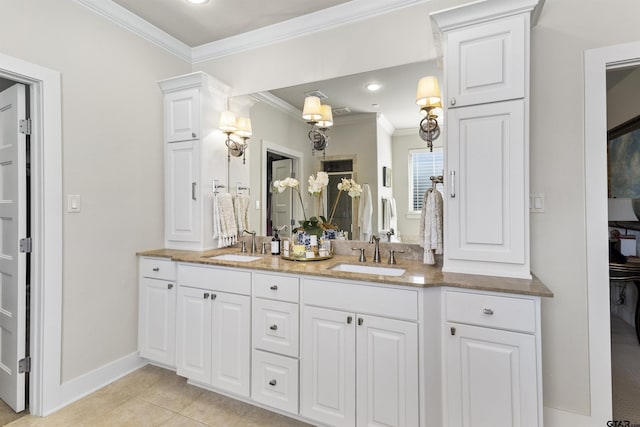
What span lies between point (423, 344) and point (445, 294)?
0.27 metres

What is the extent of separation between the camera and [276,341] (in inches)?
75.4

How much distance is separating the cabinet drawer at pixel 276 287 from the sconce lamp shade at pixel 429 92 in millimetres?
1406

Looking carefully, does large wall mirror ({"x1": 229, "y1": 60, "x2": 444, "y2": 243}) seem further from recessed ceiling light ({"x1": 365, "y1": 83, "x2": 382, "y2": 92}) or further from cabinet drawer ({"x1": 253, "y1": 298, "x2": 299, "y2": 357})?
cabinet drawer ({"x1": 253, "y1": 298, "x2": 299, "y2": 357})

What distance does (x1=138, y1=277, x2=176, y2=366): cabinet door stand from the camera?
2389 mm

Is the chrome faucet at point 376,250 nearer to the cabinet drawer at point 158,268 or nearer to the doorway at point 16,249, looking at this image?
the cabinet drawer at point 158,268

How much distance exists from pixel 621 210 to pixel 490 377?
343 cm

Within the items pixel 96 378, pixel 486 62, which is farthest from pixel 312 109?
pixel 96 378

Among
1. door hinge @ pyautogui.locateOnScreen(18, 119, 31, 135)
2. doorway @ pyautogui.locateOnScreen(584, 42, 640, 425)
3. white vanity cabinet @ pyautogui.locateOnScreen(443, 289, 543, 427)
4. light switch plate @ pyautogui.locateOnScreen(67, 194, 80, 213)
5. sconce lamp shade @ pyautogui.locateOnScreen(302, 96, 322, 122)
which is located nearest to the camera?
white vanity cabinet @ pyautogui.locateOnScreen(443, 289, 543, 427)

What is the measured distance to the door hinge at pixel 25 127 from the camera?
2.01 meters

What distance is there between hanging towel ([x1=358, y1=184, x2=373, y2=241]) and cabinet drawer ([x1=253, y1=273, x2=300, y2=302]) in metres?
0.70

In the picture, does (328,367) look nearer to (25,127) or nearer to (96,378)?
(96,378)

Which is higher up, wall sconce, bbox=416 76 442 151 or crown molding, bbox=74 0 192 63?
crown molding, bbox=74 0 192 63

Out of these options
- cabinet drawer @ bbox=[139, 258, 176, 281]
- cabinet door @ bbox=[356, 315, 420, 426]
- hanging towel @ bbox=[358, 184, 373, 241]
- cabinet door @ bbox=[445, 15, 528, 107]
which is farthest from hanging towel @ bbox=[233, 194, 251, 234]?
cabinet door @ bbox=[445, 15, 528, 107]

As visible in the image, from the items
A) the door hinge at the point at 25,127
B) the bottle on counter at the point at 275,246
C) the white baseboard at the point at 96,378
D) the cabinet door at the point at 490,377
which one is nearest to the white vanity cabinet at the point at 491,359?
the cabinet door at the point at 490,377
